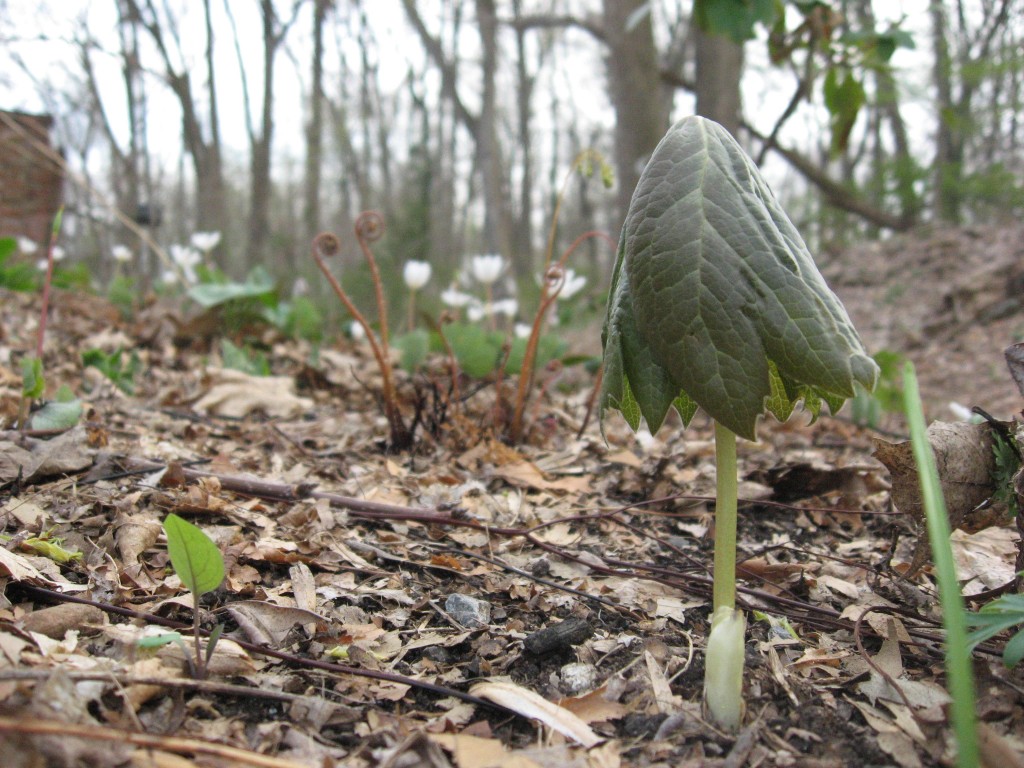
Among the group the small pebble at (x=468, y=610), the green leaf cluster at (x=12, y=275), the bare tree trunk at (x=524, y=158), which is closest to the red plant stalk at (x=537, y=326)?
the small pebble at (x=468, y=610)

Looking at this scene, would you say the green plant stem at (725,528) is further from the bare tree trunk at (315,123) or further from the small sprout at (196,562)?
the bare tree trunk at (315,123)

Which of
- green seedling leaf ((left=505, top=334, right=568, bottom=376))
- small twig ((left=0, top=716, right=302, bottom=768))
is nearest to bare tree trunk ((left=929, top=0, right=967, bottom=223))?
green seedling leaf ((left=505, top=334, right=568, bottom=376))

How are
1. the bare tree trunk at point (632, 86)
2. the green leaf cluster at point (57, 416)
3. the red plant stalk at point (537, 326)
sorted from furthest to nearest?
the bare tree trunk at point (632, 86) < the red plant stalk at point (537, 326) < the green leaf cluster at point (57, 416)

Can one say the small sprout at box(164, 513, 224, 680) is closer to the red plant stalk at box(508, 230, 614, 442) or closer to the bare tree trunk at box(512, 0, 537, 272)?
the red plant stalk at box(508, 230, 614, 442)

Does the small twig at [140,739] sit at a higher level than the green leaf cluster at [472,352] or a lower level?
lower

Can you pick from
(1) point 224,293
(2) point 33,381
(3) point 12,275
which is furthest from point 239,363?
(3) point 12,275

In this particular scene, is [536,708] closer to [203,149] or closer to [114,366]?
[114,366]

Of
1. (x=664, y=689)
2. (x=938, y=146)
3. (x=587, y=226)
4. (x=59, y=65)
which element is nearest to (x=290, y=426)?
(x=664, y=689)
